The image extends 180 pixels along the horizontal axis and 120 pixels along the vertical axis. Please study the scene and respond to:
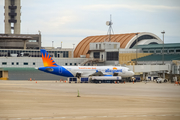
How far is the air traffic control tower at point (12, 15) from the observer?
140 meters

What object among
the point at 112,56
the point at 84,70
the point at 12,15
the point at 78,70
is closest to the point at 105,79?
the point at 84,70

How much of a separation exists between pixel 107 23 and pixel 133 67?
30.8 metres

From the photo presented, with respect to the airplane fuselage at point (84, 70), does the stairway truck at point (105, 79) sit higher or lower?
lower

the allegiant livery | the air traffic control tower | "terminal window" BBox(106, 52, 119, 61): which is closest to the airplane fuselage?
the allegiant livery

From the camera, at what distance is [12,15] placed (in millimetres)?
140375

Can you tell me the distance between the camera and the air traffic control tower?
13950cm

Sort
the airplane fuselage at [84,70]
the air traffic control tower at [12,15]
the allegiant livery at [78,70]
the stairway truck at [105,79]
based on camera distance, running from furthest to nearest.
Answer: the air traffic control tower at [12,15] < the allegiant livery at [78,70] < the airplane fuselage at [84,70] < the stairway truck at [105,79]

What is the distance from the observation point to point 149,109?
91.0 feet

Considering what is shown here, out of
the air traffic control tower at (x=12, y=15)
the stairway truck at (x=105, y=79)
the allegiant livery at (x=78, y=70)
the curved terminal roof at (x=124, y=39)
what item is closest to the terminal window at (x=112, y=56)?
the curved terminal roof at (x=124, y=39)

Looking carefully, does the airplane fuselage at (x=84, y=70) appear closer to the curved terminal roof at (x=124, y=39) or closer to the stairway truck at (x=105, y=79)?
the stairway truck at (x=105, y=79)

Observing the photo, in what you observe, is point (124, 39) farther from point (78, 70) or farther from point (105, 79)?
point (105, 79)

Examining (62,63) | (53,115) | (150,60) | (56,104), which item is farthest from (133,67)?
(53,115)

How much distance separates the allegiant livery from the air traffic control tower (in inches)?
3032

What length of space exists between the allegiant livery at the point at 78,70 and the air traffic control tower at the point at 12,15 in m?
77.0
